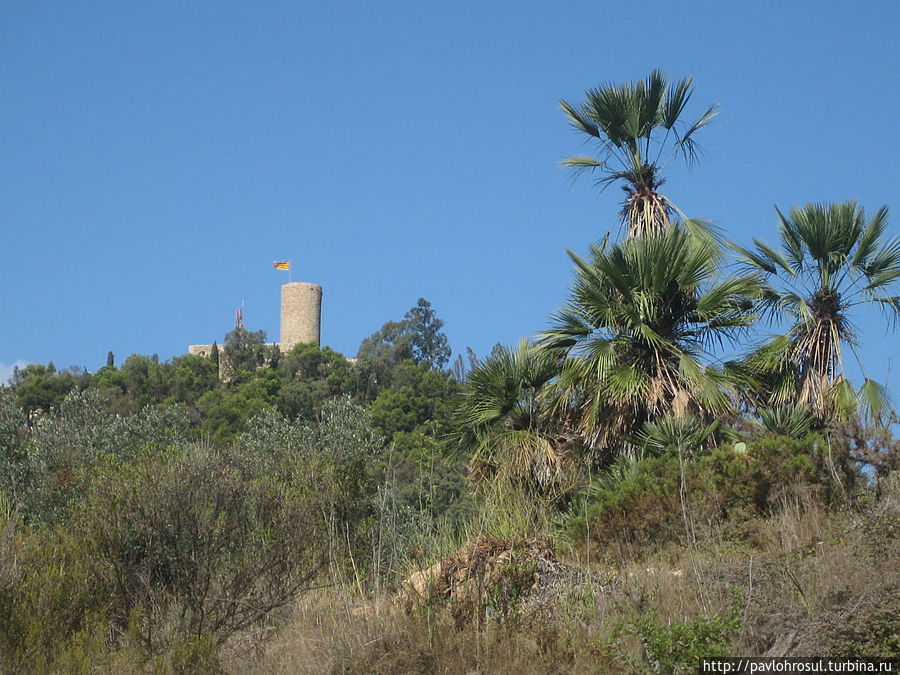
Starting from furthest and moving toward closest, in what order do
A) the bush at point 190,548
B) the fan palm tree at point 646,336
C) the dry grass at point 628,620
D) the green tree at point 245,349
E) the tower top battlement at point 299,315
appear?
the tower top battlement at point 299,315
the green tree at point 245,349
the fan palm tree at point 646,336
the bush at point 190,548
the dry grass at point 628,620

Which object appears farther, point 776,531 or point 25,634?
point 776,531

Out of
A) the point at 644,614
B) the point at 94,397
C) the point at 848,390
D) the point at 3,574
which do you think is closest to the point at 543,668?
the point at 644,614

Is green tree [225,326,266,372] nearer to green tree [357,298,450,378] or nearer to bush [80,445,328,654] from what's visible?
green tree [357,298,450,378]

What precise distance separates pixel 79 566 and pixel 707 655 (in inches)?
153

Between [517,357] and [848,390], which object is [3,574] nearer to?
[517,357]

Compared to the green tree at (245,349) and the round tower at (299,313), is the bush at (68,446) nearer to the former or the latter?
the green tree at (245,349)

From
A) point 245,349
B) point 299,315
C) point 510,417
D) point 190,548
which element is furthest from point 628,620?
point 299,315

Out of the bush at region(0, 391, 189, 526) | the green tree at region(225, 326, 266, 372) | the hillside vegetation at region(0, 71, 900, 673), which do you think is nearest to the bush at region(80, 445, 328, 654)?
the hillside vegetation at region(0, 71, 900, 673)

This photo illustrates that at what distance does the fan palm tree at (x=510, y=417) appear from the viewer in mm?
11156

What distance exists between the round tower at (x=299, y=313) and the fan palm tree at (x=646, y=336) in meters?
66.3

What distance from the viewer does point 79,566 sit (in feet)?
20.6

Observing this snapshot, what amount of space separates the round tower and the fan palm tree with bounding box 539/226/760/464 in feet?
217

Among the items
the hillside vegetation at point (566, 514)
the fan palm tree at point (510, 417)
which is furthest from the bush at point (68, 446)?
the fan palm tree at point (510, 417)

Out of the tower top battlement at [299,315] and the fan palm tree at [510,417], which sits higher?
the tower top battlement at [299,315]
